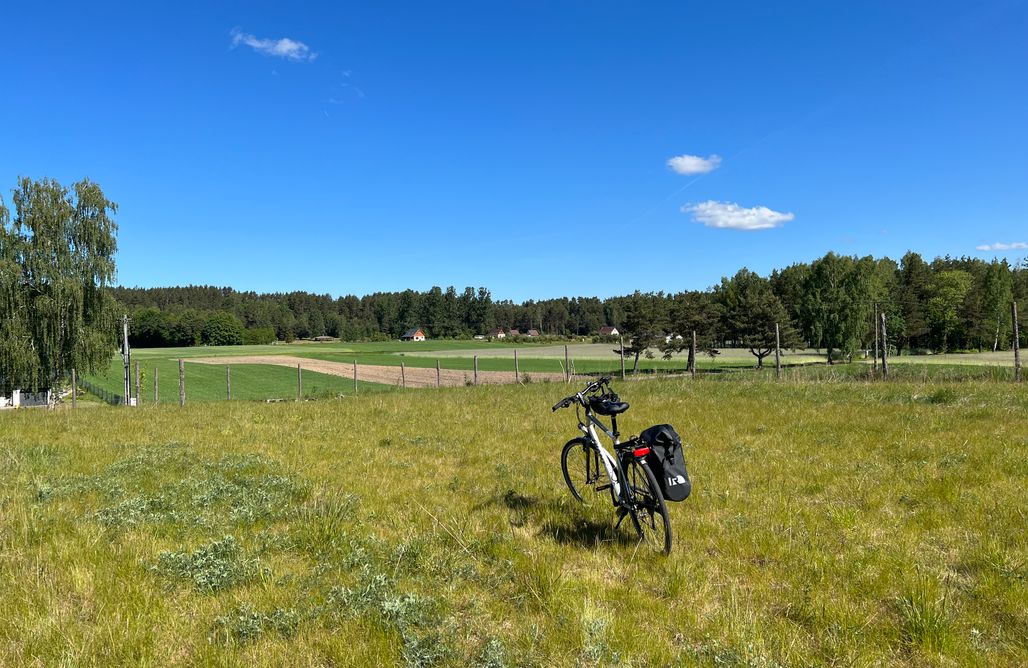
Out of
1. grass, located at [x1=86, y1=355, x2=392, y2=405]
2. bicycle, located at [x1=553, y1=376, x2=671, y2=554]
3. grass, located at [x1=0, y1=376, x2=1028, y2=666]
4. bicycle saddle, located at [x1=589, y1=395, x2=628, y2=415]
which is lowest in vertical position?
grass, located at [x1=86, y1=355, x2=392, y2=405]

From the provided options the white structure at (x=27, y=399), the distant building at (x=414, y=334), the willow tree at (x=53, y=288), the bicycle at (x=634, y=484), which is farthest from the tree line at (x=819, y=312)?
the bicycle at (x=634, y=484)

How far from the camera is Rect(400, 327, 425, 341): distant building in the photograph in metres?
164

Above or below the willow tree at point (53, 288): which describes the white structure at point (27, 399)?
below

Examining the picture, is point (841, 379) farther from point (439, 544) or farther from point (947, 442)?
point (439, 544)

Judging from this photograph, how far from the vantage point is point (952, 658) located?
3121 mm

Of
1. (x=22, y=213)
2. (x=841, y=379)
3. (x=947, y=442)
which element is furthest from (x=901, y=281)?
(x=22, y=213)

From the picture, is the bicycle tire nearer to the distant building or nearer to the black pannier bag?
the black pannier bag

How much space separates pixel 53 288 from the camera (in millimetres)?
31953

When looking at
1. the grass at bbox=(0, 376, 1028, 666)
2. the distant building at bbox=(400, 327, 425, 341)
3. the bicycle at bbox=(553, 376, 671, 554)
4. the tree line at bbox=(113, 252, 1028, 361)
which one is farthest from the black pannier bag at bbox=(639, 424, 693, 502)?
the distant building at bbox=(400, 327, 425, 341)

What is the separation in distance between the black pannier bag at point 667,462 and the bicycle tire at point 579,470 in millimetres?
1256

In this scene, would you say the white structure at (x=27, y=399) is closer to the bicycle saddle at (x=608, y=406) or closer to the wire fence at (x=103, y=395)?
the wire fence at (x=103, y=395)

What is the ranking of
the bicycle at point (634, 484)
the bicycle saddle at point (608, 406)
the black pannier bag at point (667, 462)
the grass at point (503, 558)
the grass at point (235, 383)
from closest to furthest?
the grass at point (503, 558) < the black pannier bag at point (667, 462) < the bicycle at point (634, 484) < the bicycle saddle at point (608, 406) < the grass at point (235, 383)

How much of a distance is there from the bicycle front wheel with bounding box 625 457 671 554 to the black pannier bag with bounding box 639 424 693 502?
7 centimetres

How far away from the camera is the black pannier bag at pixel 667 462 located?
14.9 feet
